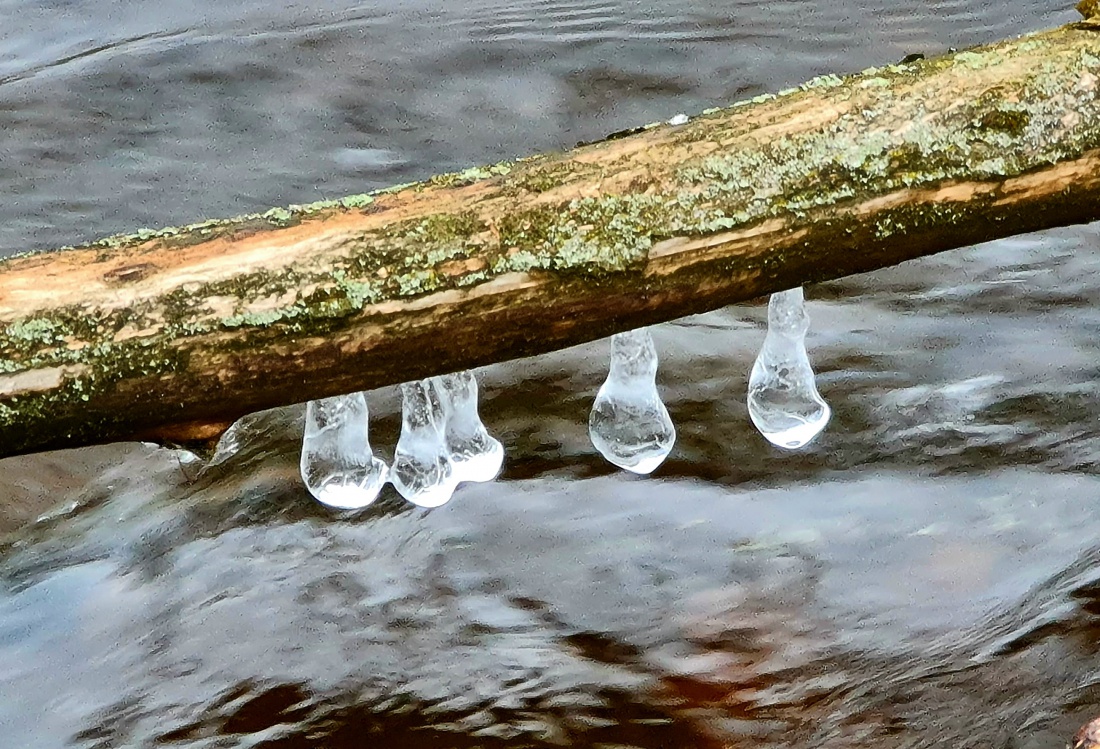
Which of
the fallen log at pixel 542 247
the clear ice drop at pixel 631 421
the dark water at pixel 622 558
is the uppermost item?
the fallen log at pixel 542 247

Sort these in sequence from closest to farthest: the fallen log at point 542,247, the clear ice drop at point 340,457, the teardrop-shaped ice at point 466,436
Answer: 1. the fallen log at point 542,247
2. the clear ice drop at point 340,457
3. the teardrop-shaped ice at point 466,436

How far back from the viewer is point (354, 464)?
322 centimetres

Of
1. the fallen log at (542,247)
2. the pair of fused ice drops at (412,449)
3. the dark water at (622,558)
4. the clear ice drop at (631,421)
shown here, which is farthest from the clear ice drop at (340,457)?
the fallen log at (542,247)

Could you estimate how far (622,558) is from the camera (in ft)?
10.7

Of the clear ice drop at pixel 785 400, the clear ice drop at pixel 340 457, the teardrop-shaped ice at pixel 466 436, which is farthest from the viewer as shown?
the clear ice drop at pixel 785 400

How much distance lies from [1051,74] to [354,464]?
6.76 feet

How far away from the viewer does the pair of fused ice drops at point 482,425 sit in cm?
305

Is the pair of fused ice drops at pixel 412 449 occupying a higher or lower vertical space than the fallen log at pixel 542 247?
lower

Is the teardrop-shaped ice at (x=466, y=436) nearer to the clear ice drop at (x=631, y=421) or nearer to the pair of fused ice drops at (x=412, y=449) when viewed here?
the pair of fused ice drops at (x=412, y=449)

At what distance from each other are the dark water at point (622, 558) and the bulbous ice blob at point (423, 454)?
0.28 ft

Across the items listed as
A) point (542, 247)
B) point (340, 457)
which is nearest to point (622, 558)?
point (340, 457)

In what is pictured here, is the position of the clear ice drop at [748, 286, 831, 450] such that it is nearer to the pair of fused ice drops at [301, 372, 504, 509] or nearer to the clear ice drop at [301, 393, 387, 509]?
the pair of fused ice drops at [301, 372, 504, 509]

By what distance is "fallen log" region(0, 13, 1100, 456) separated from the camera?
5.60 feet

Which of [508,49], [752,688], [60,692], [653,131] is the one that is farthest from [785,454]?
[508,49]
